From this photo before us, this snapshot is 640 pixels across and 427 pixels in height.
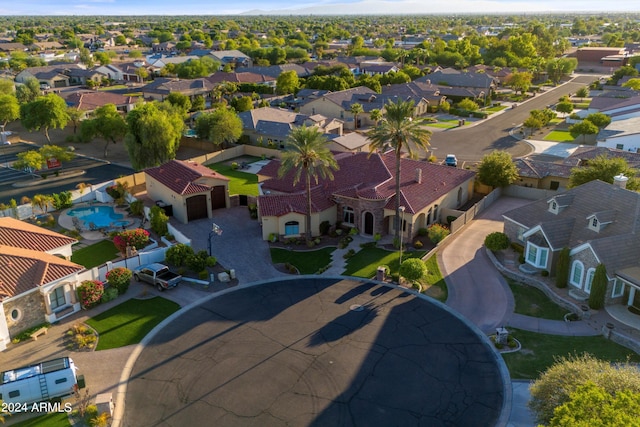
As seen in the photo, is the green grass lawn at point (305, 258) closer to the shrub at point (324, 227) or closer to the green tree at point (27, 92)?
the shrub at point (324, 227)

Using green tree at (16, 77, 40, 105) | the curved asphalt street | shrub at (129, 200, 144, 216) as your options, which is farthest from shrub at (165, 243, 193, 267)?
green tree at (16, 77, 40, 105)

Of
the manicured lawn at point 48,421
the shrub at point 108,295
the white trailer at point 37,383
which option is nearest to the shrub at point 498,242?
the shrub at point 108,295

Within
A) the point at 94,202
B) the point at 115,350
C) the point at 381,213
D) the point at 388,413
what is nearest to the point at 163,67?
the point at 94,202

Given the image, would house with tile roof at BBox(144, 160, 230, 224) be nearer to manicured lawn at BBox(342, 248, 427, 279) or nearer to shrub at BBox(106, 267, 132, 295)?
shrub at BBox(106, 267, 132, 295)

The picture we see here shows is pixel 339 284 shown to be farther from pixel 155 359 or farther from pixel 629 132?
pixel 629 132

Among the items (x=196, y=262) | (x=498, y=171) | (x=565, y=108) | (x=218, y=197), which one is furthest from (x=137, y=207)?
(x=565, y=108)

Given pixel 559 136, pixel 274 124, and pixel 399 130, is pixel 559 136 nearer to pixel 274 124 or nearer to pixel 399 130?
A: pixel 274 124

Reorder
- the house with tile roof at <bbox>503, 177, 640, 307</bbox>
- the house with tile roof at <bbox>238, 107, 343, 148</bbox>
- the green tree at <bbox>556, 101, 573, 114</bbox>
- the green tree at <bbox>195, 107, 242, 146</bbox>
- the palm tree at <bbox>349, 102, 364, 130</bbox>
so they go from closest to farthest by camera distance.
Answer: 1. the house with tile roof at <bbox>503, 177, 640, 307</bbox>
2. the green tree at <bbox>195, 107, 242, 146</bbox>
3. the house with tile roof at <bbox>238, 107, 343, 148</bbox>
4. the palm tree at <bbox>349, 102, 364, 130</bbox>
5. the green tree at <bbox>556, 101, 573, 114</bbox>
